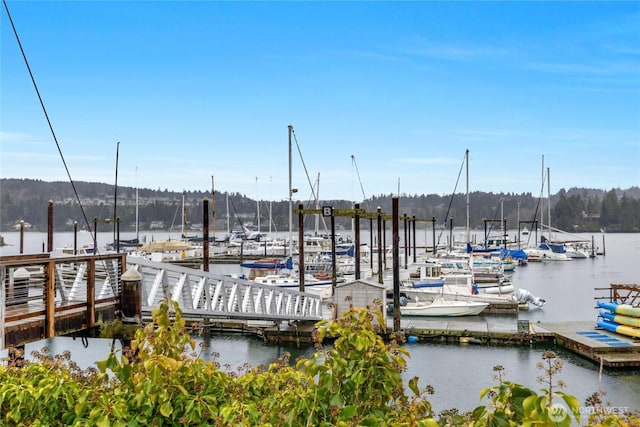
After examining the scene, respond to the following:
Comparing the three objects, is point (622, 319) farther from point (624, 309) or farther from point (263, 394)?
point (263, 394)

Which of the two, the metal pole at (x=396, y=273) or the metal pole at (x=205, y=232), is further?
the metal pole at (x=205, y=232)

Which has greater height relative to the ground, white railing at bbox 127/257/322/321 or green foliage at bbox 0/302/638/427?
green foliage at bbox 0/302/638/427

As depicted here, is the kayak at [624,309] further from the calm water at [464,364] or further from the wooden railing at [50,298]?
the wooden railing at [50,298]

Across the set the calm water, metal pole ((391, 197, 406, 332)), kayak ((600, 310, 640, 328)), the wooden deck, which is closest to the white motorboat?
the calm water

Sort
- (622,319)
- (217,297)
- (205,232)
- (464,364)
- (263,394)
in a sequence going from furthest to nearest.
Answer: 1. (205,232)
2. (622,319)
3. (464,364)
4. (217,297)
5. (263,394)

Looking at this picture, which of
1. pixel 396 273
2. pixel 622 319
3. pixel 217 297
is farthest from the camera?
pixel 396 273

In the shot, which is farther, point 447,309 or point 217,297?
point 447,309

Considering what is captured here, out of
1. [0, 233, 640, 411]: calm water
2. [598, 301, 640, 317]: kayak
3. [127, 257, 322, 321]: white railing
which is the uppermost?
[127, 257, 322, 321]: white railing

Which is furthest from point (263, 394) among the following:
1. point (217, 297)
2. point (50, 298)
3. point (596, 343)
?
A: point (596, 343)

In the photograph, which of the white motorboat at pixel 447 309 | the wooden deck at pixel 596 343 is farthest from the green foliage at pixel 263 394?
the white motorboat at pixel 447 309

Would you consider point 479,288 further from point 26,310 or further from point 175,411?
point 175,411

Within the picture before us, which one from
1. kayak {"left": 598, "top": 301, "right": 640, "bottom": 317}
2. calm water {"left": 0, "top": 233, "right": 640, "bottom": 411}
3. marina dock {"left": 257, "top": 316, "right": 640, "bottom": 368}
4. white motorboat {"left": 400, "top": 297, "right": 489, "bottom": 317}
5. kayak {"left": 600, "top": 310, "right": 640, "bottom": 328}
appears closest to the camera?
calm water {"left": 0, "top": 233, "right": 640, "bottom": 411}

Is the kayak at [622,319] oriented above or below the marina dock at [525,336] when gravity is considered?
above

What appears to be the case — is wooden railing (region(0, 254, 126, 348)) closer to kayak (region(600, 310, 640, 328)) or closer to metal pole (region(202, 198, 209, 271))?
metal pole (region(202, 198, 209, 271))
